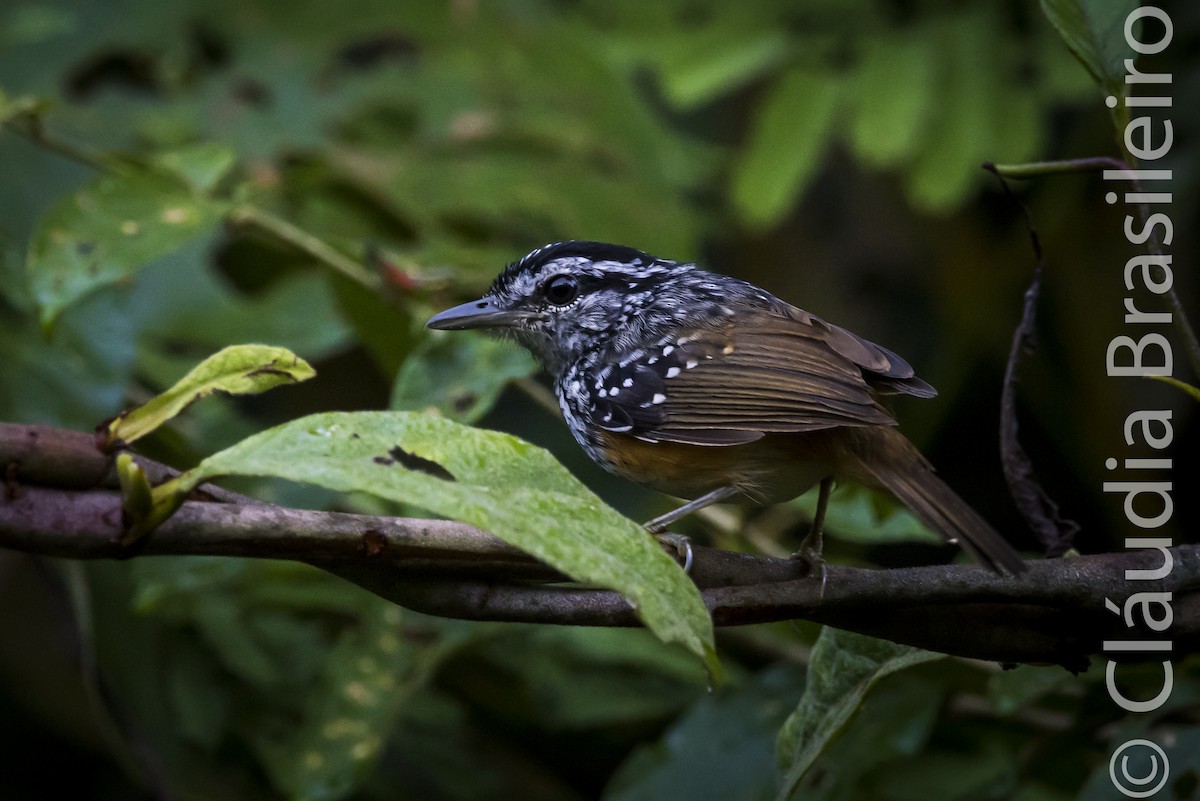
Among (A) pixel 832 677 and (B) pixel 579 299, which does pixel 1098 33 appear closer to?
(A) pixel 832 677

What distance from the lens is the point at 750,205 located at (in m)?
4.42

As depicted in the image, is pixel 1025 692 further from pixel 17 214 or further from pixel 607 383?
pixel 17 214

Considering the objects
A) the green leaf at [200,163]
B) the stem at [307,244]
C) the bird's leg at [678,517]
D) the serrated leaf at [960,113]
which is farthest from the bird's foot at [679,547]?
the serrated leaf at [960,113]

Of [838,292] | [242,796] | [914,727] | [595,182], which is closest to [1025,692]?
[914,727]

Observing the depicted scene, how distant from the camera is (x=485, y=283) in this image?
3373 mm

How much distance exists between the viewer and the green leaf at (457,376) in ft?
8.43

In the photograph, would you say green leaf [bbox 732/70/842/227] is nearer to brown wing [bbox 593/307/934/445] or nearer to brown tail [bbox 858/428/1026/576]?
brown wing [bbox 593/307/934/445]

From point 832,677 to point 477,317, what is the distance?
1.29 meters

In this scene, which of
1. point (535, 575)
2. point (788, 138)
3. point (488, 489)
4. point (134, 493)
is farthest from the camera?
point (788, 138)

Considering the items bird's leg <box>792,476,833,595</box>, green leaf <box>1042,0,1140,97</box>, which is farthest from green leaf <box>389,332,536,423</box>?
green leaf <box>1042,0,1140,97</box>

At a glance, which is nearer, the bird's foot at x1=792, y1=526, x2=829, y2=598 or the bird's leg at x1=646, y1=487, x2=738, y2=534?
the bird's foot at x1=792, y1=526, x2=829, y2=598

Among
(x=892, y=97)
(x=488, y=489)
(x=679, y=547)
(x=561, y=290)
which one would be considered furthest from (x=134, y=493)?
(x=892, y=97)

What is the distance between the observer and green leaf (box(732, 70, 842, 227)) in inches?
172

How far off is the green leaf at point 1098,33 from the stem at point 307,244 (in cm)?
175
